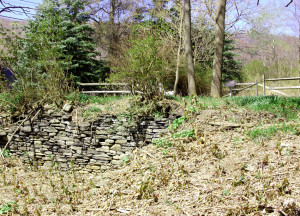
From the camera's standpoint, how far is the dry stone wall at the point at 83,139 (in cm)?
611

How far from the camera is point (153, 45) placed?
6602 mm

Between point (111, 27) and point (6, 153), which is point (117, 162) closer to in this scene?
point (6, 153)

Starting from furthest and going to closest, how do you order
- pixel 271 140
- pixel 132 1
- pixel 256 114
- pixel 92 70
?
1. pixel 132 1
2. pixel 92 70
3. pixel 256 114
4. pixel 271 140

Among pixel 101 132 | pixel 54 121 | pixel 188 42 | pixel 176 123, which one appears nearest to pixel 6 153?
pixel 54 121

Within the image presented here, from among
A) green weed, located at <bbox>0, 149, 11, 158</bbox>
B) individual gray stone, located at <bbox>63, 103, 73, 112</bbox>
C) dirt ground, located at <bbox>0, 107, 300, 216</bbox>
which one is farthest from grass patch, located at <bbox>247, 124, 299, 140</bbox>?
green weed, located at <bbox>0, 149, 11, 158</bbox>

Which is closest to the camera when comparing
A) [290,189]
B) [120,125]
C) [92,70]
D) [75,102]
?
[290,189]

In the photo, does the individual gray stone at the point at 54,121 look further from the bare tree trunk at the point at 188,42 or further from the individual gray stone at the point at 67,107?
the bare tree trunk at the point at 188,42

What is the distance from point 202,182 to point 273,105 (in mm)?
3470

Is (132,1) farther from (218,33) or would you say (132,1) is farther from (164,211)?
(164,211)

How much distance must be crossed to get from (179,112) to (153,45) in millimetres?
1999

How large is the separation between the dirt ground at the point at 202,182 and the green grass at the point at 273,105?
0.32 metres

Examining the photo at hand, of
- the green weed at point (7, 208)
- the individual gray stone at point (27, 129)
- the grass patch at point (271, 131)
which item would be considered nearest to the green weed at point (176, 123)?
the grass patch at point (271, 131)

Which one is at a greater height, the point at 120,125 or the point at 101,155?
the point at 120,125

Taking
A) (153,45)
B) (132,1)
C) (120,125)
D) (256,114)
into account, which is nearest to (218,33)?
(153,45)
